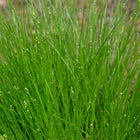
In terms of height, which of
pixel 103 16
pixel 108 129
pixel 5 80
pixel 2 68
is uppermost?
pixel 103 16

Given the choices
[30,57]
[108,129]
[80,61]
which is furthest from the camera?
[30,57]

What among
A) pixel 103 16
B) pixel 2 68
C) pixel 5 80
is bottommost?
pixel 5 80

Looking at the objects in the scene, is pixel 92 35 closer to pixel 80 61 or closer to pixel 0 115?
pixel 80 61

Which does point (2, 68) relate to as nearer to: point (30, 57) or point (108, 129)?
point (30, 57)

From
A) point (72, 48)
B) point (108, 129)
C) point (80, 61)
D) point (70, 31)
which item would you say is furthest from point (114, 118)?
point (70, 31)

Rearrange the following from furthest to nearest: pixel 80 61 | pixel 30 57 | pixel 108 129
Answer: pixel 30 57 → pixel 80 61 → pixel 108 129

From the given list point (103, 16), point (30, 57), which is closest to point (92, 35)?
point (103, 16)

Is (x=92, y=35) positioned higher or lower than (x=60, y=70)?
higher

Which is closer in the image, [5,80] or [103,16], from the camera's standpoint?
[5,80]

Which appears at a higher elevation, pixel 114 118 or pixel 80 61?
pixel 80 61
